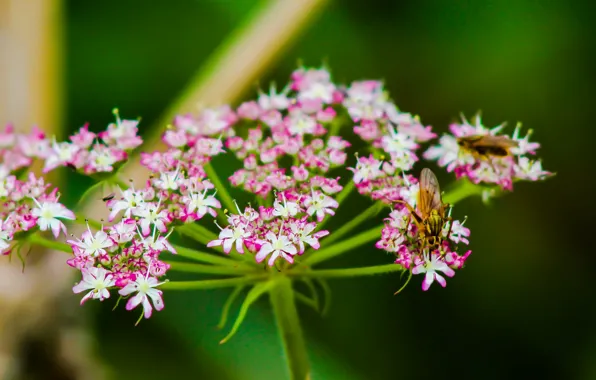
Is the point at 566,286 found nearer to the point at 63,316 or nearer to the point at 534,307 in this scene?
the point at 534,307

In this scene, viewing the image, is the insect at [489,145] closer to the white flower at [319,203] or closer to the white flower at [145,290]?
the white flower at [319,203]

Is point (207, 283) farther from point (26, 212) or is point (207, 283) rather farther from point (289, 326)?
point (26, 212)

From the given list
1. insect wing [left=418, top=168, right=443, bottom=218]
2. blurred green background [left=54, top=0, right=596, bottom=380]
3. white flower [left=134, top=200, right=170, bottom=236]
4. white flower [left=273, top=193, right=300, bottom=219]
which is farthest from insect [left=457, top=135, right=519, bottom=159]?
blurred green background [left=54, top=0, right=596, bottom=380]

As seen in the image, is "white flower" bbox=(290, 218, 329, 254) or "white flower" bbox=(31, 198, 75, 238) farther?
"white flower" bbox=(31, 198, 75, 238)

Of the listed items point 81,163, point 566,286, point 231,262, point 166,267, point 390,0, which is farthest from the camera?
point 390,0

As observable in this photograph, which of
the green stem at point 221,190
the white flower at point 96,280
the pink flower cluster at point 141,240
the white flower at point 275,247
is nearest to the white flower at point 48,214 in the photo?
the pink flower cluster at point 141,240

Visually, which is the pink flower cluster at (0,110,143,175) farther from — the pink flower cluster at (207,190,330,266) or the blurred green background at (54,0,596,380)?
the blurred green background at (54,0,596,380)

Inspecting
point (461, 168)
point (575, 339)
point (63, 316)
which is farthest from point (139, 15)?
point (575, 339)
